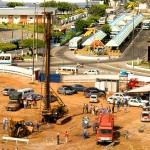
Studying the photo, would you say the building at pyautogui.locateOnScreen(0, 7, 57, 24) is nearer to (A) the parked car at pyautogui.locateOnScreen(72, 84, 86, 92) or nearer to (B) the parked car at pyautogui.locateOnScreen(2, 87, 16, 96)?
(A) the parked car at pyautogui.locateOnScreen(72, 84, 86, 92)

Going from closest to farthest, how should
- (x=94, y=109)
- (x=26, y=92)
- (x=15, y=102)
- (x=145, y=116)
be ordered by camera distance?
(x=145, y=116)
(x=94, y=109)
(x=15, y=102)
(x=26, y=92)

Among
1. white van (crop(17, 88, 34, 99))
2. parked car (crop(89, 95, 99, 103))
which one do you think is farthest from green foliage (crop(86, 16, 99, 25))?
parked car (crop(89, 95, 99, 103))

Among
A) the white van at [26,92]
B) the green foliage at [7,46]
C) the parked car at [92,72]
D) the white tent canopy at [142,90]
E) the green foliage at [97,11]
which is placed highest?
the green foliage at [97,11]

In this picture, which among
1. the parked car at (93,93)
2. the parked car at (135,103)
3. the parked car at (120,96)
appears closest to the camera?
the parked car at (135,103)

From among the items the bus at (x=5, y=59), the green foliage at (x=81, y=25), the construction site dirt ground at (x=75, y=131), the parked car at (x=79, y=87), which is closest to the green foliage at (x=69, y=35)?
the green foliage at (x=81, y=25)

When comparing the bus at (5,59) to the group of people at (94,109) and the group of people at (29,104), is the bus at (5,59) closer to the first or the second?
the group of people at (29,104)

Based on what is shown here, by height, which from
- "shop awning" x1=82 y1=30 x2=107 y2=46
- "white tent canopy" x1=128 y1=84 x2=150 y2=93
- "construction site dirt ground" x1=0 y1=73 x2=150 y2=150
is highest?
"shop awning" x1=82 y1=30 x2=107 y2=46

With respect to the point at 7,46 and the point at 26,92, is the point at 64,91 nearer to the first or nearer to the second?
the point at 26,92

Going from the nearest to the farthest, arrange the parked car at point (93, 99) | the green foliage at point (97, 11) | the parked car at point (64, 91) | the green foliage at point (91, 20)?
the parked car at point (93, 99), the parked car at point (64, 91), the green foliage at point (91, 20), the green foliage at point (97, 11)

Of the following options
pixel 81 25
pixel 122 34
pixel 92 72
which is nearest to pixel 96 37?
pixel 122 34

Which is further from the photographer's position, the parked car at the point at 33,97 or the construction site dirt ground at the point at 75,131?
the parked car at the point at 33,97

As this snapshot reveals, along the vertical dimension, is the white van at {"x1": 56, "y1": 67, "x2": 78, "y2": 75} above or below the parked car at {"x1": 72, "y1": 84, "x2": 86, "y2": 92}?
above

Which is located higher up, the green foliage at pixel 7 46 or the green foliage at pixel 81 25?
the green foliage at pixel 81 25

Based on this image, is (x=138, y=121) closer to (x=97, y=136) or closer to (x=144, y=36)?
(x=97, y=136)
